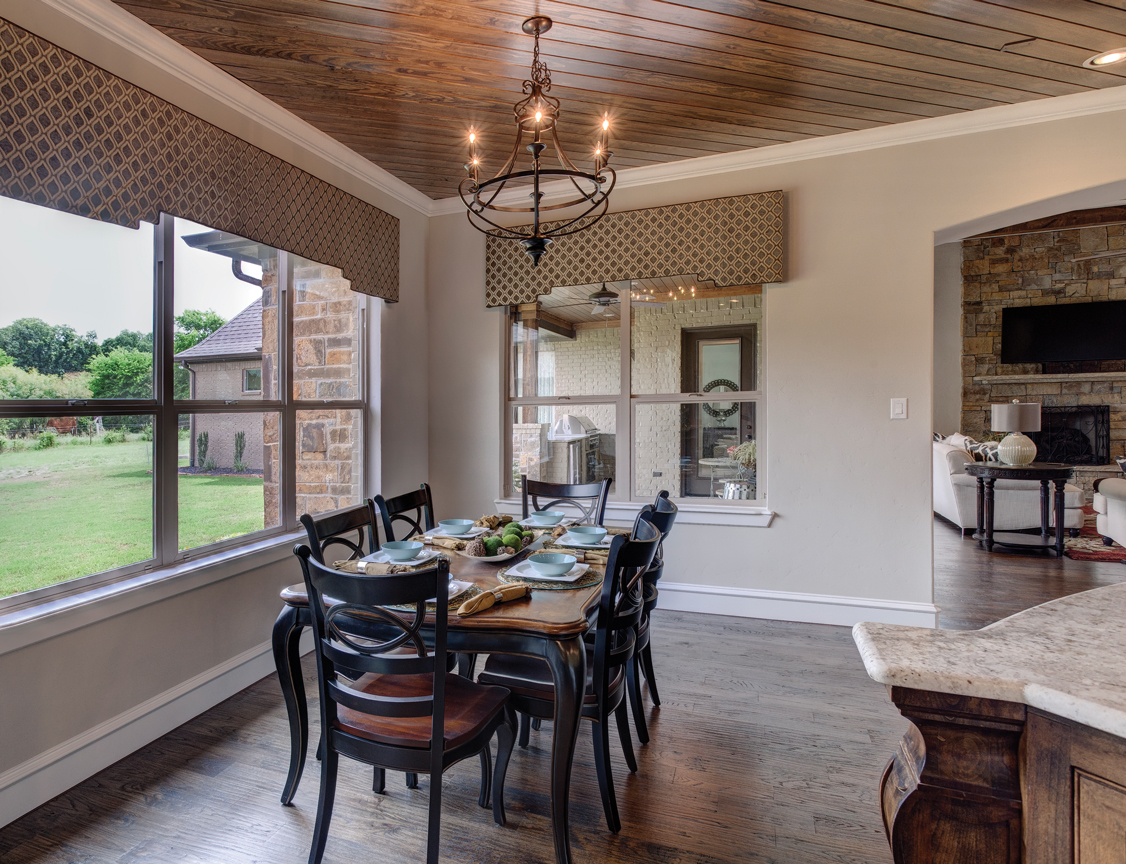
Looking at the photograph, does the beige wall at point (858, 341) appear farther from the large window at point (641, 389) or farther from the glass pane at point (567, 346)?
the glass pane at point (567, 346)

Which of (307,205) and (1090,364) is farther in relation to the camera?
(1090,364)

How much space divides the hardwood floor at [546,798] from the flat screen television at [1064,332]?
746cm

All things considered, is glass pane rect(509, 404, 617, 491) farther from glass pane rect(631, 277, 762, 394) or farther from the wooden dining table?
the wooden dining table

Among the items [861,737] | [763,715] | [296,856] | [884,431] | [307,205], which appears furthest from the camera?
[884,431]

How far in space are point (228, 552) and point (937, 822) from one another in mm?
2803

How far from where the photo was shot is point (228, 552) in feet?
8.87

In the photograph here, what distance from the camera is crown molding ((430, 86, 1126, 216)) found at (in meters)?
2.91

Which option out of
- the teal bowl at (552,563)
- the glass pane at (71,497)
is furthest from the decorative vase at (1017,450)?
the glass pane at (71,497)

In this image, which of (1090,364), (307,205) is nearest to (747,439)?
(307,205)

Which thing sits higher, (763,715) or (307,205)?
(307,205)

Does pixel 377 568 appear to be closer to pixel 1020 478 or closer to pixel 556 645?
pixel 556 645

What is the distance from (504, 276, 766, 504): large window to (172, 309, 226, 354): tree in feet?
6.28

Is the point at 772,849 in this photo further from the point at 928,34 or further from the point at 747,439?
the point at 928,34

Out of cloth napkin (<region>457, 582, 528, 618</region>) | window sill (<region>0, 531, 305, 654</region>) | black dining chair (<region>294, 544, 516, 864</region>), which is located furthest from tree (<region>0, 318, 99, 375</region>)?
cloth napkin (<region>457, 582, 528, 618</region>)
